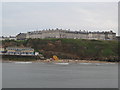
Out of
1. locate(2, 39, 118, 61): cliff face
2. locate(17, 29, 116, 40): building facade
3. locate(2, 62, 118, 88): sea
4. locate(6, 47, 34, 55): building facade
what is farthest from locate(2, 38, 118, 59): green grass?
locate(2, 62, 118, 88): sea

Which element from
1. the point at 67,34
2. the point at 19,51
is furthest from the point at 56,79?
the point at 67,34

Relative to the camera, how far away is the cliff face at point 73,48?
84250mm

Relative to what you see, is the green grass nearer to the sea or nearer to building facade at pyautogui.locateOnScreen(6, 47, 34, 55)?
building facade at pyautogui.locateOnScreen(6, 47, 34, 55)

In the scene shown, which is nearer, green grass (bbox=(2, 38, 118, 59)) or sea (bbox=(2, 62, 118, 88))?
sea (bbox=(2, 62, 118, 88))

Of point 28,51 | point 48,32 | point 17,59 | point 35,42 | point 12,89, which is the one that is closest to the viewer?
point 12,89

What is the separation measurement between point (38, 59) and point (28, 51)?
5995mm

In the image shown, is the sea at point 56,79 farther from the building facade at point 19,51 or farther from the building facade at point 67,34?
the building facade at point 67,34

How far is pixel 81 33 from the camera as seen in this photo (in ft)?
392

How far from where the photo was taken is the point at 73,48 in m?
86.8

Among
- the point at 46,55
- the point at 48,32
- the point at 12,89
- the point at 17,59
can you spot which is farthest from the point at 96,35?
the point at 12,89

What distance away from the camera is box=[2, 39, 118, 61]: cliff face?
8425cm

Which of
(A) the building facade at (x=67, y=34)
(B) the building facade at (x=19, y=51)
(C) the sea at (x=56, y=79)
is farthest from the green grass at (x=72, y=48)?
(C) the sea at (x=56, y=79)

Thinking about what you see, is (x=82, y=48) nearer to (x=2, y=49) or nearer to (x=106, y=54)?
(x=106, y=54)

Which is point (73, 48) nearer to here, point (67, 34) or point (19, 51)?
point (19, 51)
